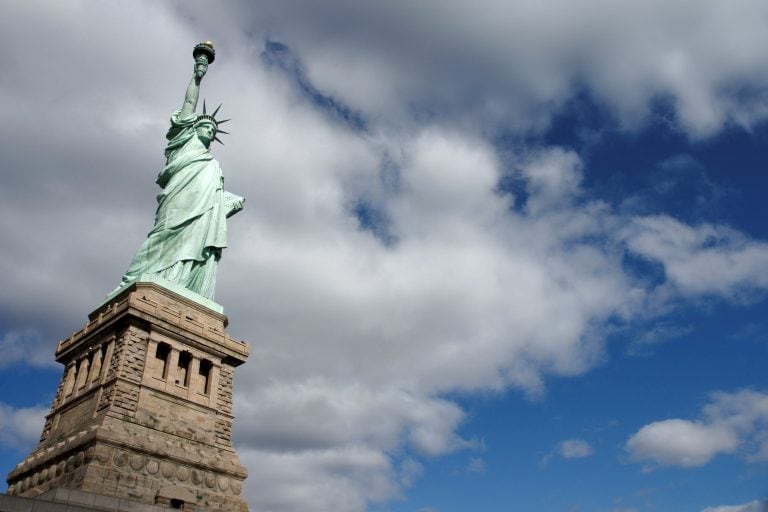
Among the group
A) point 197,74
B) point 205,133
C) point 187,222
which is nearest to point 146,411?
point 187,222

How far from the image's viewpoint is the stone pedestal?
27453 millimetres

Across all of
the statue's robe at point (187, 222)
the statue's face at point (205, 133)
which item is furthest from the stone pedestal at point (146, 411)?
the statue's face at point (205, 133)

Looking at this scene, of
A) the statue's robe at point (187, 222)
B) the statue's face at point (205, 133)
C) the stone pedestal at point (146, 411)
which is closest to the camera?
the stone pedestal at point (146, 411)

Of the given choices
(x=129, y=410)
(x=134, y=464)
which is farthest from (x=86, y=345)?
(x=134, y=464)

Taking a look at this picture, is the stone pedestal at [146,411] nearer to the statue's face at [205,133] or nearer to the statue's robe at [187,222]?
the statue's robe at [187,222]

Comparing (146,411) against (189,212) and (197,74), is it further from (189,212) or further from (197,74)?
(197,74)

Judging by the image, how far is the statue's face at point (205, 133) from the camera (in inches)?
1686

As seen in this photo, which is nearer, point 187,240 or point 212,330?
point 212,330

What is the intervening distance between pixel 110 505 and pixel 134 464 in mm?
3457

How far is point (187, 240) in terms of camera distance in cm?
3756

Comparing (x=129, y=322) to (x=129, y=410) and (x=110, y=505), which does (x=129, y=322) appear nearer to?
(x=129, y=410)

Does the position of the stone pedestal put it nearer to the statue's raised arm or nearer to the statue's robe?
the statue's robe

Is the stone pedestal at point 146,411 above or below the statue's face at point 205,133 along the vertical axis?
below

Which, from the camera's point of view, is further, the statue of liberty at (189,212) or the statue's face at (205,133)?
the statue's face at (205,133)
